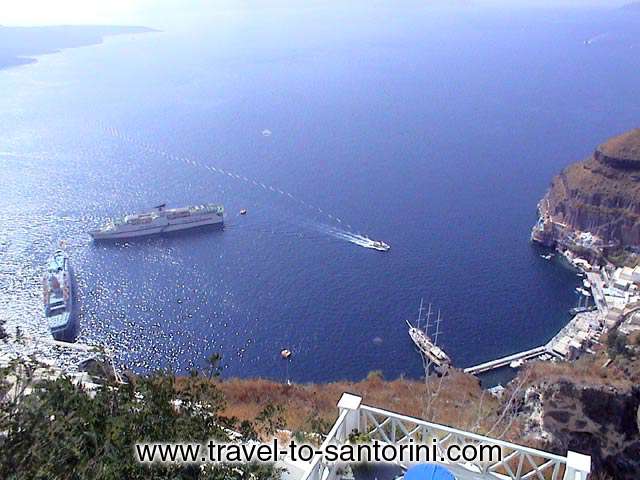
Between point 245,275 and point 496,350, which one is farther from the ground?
point 245,275

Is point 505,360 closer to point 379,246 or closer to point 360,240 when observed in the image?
point 379,246

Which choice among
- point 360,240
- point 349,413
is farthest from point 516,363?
point 349,413

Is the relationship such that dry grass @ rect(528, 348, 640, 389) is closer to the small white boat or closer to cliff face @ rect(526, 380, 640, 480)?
cliff face @ rect(526, 380, 640, 480)

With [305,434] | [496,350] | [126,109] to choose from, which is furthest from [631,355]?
[126,109]

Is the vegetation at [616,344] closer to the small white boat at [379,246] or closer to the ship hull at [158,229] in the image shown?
the small white boat at [379,246]

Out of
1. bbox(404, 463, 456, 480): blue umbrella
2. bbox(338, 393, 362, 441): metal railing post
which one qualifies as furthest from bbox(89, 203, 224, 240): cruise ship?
bbox(404, 463, 456, 480): blue umbrella

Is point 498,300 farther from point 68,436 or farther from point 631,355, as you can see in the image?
point 68,436
